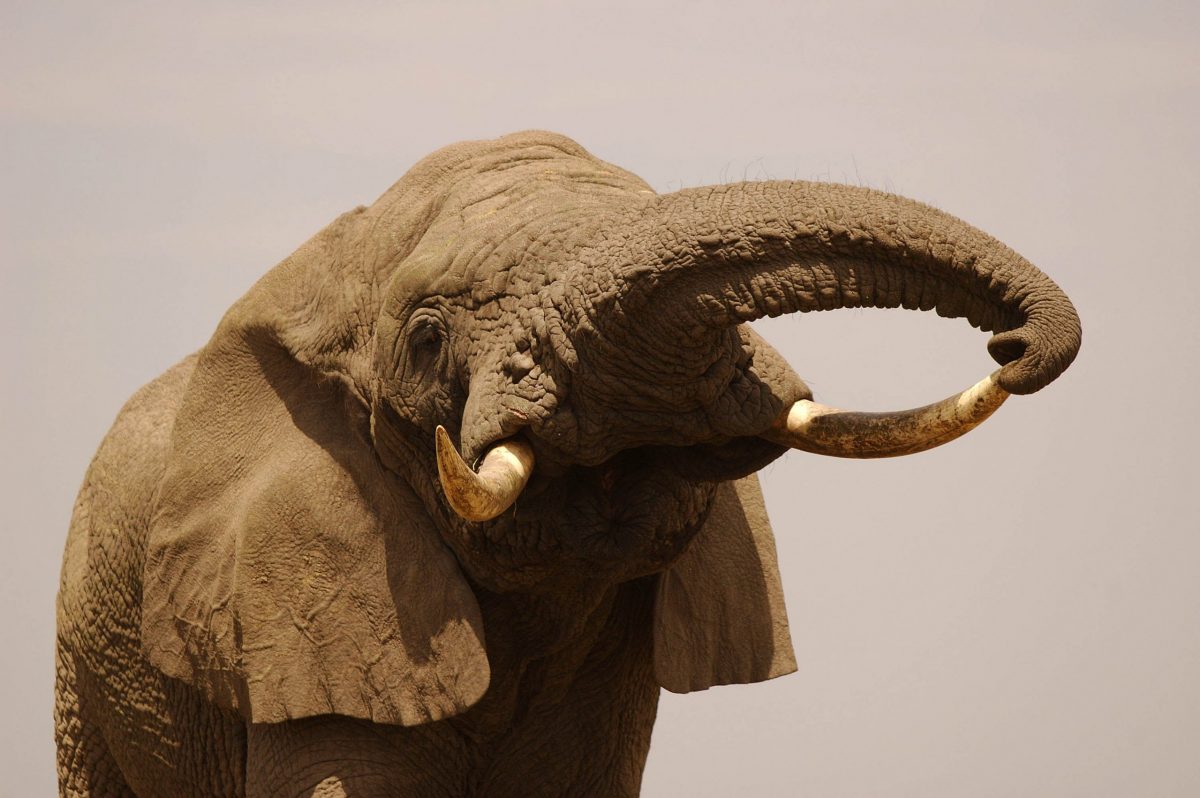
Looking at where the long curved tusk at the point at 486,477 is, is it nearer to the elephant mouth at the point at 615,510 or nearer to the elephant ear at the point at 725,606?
the elephant mouth at the point at 615,510

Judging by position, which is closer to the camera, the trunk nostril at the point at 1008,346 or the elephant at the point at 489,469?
the trunk nostril at the point at 1008,346

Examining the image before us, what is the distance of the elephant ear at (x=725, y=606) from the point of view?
5492 millimetres

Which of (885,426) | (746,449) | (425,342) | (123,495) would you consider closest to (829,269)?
(885,426)

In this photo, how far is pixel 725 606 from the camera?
5.60 metres

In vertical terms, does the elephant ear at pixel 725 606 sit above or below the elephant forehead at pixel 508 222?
below

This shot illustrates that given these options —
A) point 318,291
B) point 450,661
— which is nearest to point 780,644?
point 450,661

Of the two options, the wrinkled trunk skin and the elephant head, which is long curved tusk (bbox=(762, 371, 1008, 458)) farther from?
the wrinkled trunk skin

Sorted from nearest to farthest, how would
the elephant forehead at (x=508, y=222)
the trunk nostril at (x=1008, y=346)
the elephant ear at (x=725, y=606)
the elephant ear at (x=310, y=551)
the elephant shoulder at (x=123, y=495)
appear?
the trunk nostril at (x=1008, y=346) → the elephant forehead at (x=508, y=222) → the elephant ear at (x=310, y=551) → the elephant ear at (x=725, y=606) → the elephant shoulder at (x=123, y=495)

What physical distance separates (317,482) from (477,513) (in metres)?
0.79

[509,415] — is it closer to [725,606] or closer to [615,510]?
Result: [615,510]

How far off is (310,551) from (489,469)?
0.75 metres

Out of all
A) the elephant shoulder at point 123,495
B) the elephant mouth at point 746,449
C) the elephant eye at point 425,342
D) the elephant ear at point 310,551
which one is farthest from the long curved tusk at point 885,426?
the elephant shoulder at point 123,495

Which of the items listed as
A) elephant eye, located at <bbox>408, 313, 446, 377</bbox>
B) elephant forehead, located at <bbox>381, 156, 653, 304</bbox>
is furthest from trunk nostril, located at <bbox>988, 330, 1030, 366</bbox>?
elephant eye, located at <bbox>408, 313, 446, 377</bbox>

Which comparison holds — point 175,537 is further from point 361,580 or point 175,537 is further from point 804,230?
point 804,230
